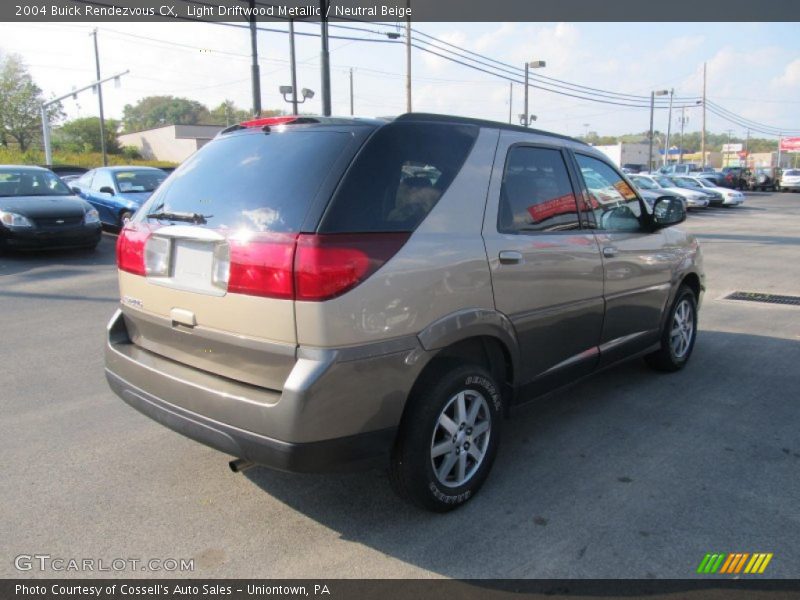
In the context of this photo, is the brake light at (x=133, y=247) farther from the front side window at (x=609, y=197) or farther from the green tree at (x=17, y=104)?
the green tree at (x=17, y=104)

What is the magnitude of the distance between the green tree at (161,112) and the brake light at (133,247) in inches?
4860

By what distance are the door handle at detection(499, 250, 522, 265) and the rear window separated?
0.99 m

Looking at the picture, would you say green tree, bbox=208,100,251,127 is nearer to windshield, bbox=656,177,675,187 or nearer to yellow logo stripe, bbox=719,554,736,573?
windshield, bbox=656,177,675,187

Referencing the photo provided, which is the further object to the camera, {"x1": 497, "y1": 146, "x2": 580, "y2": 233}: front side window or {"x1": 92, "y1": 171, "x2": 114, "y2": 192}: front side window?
{"x1": 92, "y1": 171, "x2": 114, "y2": 192}: front side window

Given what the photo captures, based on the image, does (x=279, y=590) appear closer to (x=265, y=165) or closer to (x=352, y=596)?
(x=352, y=596)

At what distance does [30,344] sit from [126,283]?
3.37 m

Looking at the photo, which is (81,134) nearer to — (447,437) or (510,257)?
(510,257)

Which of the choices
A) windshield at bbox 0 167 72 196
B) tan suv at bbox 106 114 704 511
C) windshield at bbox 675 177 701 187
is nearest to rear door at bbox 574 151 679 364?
tan suv at bbox 106 114 704 511

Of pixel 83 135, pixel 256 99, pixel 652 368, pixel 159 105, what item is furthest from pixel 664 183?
pixel 159 105

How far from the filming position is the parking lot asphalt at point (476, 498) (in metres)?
2.84

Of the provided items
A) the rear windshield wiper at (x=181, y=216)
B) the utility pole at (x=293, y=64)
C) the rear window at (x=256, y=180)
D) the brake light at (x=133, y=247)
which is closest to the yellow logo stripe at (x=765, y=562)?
the rear window at (x=256, y=180)

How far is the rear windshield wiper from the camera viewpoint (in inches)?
117

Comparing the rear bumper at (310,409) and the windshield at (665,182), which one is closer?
the rear bumper at (310,409)

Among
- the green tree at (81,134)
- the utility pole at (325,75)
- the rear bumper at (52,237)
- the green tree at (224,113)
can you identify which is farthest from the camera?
the green tree at (224,113)
